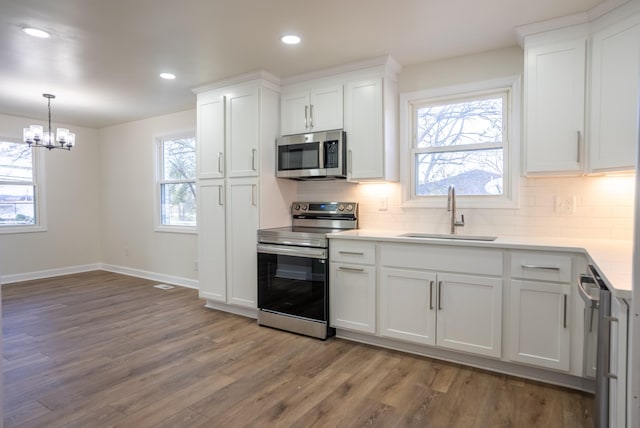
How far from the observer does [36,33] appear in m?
2.68

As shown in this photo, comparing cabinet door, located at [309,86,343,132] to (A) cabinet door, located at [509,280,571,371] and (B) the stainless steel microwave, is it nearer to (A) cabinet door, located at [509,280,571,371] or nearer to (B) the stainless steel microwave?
(B) the stainless steel microwave

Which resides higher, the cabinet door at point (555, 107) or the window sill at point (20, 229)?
the cabinet door at point (555, 107)

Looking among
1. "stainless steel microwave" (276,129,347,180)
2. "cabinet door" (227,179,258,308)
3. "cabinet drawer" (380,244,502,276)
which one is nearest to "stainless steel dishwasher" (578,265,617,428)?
"cabinet drawer" (380,244,502,276)

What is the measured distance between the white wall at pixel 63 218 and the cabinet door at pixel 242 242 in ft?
12.2

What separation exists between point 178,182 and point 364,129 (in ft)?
10.2

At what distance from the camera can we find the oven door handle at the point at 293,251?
3.17 metres

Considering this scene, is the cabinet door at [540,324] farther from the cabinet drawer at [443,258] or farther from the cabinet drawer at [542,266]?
the cabinet drawer at [443,258]

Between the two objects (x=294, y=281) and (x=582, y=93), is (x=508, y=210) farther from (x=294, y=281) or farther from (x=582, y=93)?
(x=294, y=281)

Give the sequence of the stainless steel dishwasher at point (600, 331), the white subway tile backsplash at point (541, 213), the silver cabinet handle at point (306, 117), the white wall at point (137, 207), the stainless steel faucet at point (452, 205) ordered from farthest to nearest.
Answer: the white wall at point (137, 207) < the silver cabinet handle at point (306, 117) < the stainless steel faucet at point (452, 205) < the white subway tile backsplash at point (541, 213) < the stainless steel dishwasher at point (600, 331)

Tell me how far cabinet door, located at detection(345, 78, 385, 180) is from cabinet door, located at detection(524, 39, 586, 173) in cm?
112

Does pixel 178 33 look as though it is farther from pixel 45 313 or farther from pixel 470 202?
pixel 45 313

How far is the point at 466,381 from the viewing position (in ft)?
8.02

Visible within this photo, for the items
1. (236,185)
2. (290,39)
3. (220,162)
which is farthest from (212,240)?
(290,39)

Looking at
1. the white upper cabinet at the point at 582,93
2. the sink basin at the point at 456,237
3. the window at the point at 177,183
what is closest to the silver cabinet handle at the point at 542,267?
the sink basin at the point at 456,237
